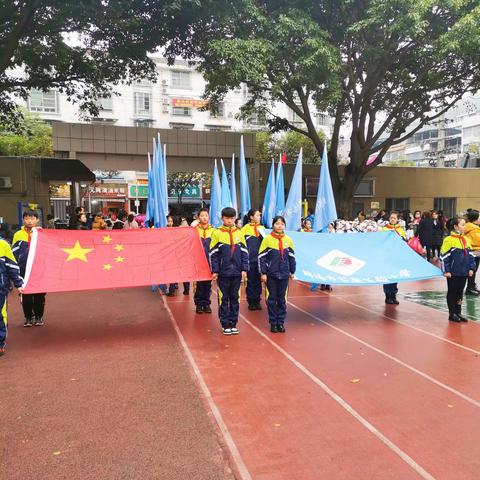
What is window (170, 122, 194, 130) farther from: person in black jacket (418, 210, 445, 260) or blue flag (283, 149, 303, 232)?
blue flag (283, 149, 303, 232)

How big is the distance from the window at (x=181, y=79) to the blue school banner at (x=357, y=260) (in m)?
35.0

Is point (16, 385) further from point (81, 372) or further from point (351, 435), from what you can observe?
point (351, 435)

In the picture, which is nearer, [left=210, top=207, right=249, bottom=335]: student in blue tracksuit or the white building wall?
[left=210, top=207, right=249, bottom=335]: student in blue tracksuit

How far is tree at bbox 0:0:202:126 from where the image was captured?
12.5m

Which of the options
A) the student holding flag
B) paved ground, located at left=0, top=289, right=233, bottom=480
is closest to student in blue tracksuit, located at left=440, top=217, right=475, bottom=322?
the student holding flag

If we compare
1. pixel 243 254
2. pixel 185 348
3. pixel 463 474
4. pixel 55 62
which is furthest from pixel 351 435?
pixel 55 62

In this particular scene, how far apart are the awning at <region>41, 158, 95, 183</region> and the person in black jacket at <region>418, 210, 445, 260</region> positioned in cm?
1229

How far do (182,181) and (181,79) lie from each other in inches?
393

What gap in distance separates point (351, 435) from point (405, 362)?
6.31 ft

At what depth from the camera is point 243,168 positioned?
9758 millimetres

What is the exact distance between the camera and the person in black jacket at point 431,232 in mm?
14023

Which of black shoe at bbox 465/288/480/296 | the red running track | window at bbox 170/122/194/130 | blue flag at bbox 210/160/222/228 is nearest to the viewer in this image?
the red running track

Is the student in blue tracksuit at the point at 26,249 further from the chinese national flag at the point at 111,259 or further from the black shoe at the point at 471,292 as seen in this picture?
the black shoe at the point at 471,292

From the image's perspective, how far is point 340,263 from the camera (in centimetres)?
708
